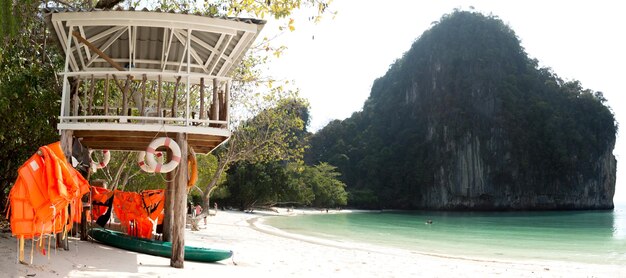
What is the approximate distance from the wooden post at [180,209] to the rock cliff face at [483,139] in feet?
194

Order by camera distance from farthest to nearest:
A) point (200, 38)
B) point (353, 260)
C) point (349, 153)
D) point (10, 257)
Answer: point (349, 153)
point (353, 260)
point (200, 38)
point (10, 257)

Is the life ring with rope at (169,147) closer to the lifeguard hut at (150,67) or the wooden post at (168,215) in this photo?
the lifeguard hut at (150,67)

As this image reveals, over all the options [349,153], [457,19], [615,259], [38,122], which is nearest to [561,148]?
[457,19]

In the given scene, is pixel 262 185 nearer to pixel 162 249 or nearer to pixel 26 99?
pixel 26 99

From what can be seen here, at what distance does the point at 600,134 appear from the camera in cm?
7369

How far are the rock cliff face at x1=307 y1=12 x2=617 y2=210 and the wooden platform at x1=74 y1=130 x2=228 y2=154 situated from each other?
57529 mm

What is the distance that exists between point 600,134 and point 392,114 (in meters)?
28.9

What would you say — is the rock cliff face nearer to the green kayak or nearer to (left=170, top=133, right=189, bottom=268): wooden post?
the green kayak

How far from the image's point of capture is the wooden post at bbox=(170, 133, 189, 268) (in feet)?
24.6

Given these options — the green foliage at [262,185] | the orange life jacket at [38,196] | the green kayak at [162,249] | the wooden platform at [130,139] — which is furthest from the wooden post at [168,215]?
the green foliage at [262,185]

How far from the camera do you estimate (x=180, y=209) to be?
7.62 metres

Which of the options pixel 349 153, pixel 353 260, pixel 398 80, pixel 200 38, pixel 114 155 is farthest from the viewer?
pixel 398 80

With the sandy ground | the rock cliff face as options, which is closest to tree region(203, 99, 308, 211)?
the sandy ground

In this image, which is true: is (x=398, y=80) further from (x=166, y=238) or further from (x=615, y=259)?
(x=166, y=238)
